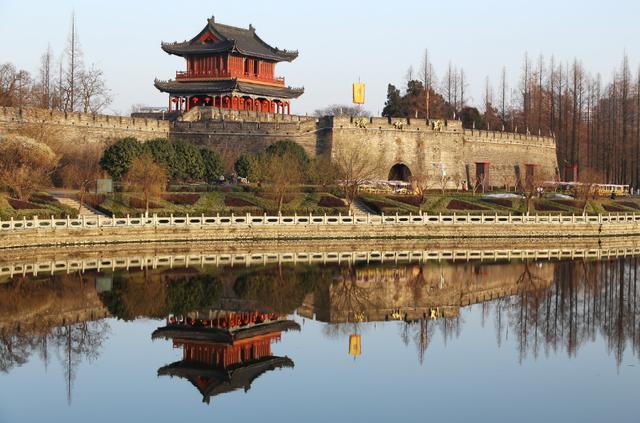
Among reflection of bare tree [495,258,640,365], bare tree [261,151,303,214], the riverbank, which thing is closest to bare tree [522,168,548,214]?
the riverbank

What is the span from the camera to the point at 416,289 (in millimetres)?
22188

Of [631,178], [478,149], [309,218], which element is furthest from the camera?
[631,178]

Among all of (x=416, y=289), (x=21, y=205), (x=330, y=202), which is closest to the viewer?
(x=416, y=289)

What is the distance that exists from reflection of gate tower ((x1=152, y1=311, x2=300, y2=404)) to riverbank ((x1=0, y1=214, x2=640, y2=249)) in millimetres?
11948

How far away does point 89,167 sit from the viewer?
127 feet

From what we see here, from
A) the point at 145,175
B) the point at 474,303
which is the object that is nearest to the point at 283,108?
the point at 145,175

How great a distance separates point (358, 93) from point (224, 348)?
3142cm

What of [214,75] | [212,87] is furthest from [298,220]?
[214,75]

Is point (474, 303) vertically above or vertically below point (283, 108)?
below

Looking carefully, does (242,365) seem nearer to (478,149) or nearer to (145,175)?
(145,175)

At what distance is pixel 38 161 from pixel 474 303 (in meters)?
20.0

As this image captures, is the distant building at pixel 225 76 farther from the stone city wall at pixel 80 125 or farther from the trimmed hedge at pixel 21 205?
the trimmed hedge at pixel 21 205

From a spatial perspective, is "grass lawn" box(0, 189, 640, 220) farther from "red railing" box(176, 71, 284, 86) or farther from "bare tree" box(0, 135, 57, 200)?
"red railing" box(176, 71, 284, 86)

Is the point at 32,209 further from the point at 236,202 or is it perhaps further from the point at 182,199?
the point at 236,202
